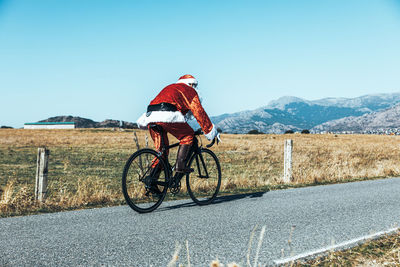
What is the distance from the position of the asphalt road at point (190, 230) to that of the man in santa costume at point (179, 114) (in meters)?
1.14

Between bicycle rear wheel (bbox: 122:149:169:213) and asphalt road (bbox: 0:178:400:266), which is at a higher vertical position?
bicycle rear wheel (bbox: 122:149:169:213)

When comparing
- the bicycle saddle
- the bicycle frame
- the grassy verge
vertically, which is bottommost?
the grassy verge

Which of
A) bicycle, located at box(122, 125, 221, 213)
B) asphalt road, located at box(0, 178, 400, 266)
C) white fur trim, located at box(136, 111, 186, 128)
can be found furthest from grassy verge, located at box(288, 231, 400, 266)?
white fur trim, located at box(136, 111, 186, 128)

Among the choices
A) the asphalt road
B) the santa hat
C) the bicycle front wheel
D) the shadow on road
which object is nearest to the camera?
the asphalt road

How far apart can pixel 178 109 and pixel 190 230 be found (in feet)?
6.66

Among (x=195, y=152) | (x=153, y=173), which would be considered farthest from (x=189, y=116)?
(x=153, y=173)

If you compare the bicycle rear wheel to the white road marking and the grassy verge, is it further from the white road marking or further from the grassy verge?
the grassy verge

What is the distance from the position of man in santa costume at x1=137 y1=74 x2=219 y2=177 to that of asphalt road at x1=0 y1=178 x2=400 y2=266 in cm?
114

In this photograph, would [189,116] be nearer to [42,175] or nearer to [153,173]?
[153,173]

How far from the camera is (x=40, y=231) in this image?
4766mm

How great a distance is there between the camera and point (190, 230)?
16.0 feet

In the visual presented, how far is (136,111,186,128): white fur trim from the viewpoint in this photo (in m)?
5.90

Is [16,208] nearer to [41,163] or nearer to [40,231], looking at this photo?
A: [41,163]

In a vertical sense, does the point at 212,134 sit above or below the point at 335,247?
above
